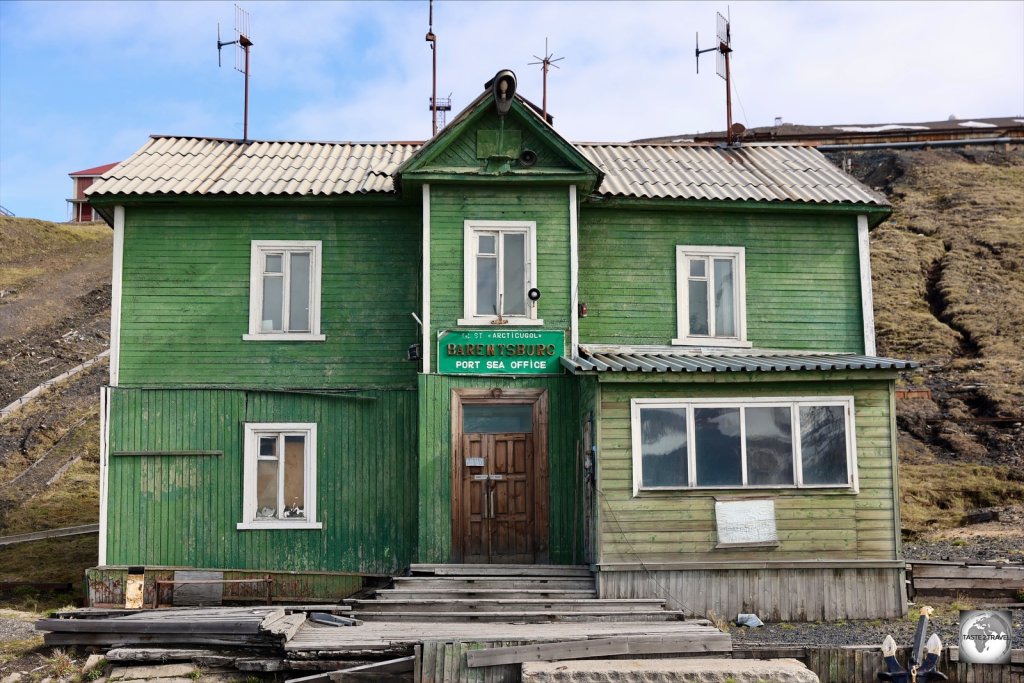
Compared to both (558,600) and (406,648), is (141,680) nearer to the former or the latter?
(406,648)

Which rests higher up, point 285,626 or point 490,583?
point 490,583

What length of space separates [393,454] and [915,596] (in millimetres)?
8007

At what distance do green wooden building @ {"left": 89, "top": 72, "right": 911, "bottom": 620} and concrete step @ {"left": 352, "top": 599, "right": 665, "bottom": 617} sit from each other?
0.74 metres

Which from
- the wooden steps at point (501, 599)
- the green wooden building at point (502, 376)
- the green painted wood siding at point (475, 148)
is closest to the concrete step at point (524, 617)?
Answer: the wooden steps at point (501, 599)

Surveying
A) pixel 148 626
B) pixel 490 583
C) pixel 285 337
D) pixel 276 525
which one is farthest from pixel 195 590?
pixel 490 583

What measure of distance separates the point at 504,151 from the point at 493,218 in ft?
3.36

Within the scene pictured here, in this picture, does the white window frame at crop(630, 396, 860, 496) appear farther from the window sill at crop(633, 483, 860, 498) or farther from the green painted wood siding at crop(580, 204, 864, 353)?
the green painted wood siding at crop(580, 204, 864, 353)

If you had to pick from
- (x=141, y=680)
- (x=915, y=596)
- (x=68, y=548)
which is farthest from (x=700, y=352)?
(x=68, y=548)

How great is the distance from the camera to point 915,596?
15.7m

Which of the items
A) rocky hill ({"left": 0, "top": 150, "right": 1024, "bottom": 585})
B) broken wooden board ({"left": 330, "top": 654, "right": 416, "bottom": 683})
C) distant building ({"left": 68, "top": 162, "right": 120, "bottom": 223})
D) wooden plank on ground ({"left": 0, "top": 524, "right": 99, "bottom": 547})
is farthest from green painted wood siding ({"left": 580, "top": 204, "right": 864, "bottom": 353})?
distant building ({"left": 68, "top": 162, "right": 120, "bottom": 223})

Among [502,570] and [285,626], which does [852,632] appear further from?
[285,626]

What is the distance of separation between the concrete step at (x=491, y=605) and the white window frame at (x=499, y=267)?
Answer: 4.30m

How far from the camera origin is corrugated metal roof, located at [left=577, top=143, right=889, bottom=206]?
688 inches

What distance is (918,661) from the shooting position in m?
11.3
